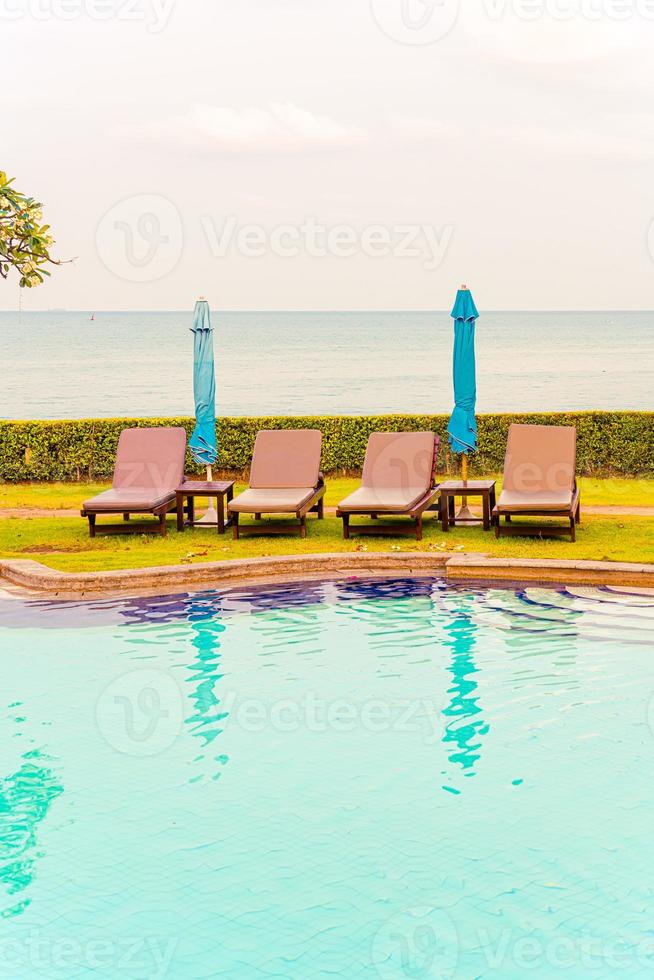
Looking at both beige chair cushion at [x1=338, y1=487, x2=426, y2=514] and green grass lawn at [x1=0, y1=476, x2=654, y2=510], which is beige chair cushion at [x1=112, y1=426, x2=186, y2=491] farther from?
beige chair cushion at [x1=338, y1=487, x2=426, y2=514]

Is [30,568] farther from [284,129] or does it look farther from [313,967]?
[284,129]

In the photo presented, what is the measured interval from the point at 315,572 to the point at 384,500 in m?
1.60

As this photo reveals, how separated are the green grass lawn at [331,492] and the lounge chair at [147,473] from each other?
2.00 meters

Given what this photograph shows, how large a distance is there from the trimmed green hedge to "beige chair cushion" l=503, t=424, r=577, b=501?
4587mm

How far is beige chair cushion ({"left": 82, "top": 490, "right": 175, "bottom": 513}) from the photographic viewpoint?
13.4 m

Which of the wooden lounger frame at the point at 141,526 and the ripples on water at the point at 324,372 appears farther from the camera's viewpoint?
the ripples on water at the point at 324,372

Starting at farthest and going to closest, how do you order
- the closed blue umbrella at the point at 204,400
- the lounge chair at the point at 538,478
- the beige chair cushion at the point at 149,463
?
the closed blue umbrella at the point at 204,400 → the beige chair cushion at the point at 149,463 → the lounge chair at the point at 538,478

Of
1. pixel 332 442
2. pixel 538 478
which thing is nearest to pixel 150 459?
pixel 332 442

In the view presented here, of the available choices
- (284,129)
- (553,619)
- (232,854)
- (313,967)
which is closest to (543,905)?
(313,967)

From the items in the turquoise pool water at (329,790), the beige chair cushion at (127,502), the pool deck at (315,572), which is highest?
the beige chair cushion at (127,502)
